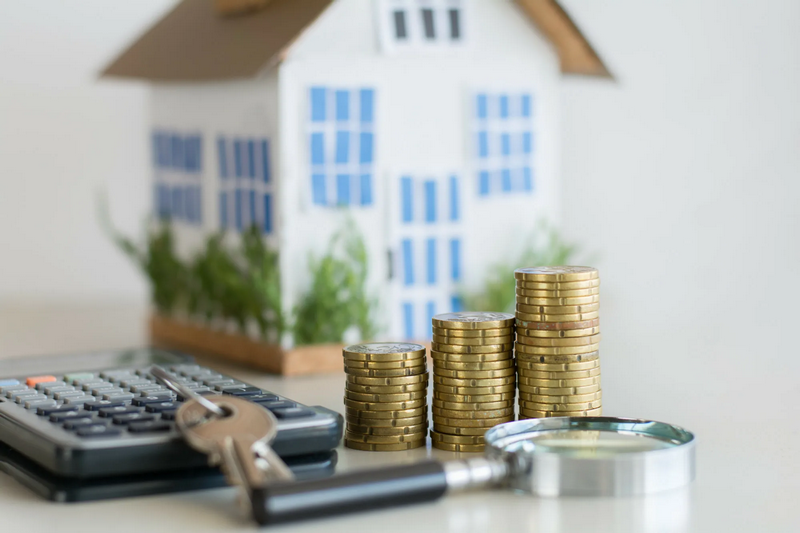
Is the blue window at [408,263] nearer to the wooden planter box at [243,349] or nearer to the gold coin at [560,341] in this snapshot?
the wooden planter box at [243,349]

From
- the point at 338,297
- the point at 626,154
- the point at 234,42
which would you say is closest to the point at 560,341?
the point at 338,297

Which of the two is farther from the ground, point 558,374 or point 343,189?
point 343,189

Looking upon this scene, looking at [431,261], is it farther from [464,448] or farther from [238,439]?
[238,439]

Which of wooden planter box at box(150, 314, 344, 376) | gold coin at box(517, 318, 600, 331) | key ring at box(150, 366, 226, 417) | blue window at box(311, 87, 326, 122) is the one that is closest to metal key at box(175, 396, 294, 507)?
key ring at box(150, 366, 226, 417)

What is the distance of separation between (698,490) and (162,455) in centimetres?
36

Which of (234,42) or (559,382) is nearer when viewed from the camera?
(559,382)

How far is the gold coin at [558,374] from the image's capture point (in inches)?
31.9

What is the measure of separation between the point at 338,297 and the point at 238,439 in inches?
27.1

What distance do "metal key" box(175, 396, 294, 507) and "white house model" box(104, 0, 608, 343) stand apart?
0.63 m

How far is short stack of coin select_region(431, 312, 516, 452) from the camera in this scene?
2.68 ft

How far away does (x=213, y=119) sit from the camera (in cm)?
154

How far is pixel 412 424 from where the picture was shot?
84cm

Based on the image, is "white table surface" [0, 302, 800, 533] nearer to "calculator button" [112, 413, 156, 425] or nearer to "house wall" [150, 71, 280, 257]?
"calculator button" [112, 413, 156, 425]

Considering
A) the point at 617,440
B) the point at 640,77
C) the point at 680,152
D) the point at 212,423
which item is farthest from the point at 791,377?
the point at 640,77
